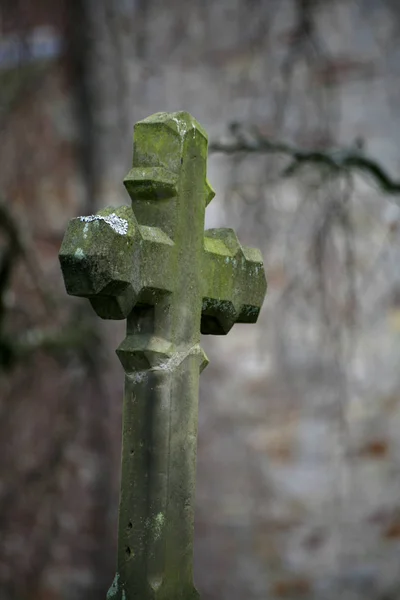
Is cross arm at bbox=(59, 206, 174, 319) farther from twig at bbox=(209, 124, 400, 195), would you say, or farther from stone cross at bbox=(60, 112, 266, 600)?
twig at bbox=(209, 124, 400, 195)

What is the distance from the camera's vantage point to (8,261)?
13.4 feet

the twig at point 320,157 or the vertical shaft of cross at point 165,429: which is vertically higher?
the twig at point 320,157

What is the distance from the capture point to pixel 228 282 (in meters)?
2.26

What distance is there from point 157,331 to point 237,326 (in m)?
2.56

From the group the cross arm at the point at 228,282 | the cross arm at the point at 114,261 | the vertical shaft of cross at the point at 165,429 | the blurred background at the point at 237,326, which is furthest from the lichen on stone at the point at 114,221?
the blurred background at the point at 237,326

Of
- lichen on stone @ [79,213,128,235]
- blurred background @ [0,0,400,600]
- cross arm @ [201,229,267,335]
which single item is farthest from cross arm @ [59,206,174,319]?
blurred background @ [0,0,400,600]

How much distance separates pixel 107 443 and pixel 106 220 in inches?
121

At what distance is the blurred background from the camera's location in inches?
174

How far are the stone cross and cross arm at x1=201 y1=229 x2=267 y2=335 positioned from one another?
0.06 meters

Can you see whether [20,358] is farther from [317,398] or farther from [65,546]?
[317,398]

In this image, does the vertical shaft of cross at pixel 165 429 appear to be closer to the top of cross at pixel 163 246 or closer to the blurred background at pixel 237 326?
the top of cross at pixel 163 246

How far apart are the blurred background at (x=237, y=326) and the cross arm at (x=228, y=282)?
1.77 meters

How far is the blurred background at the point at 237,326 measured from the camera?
14.5 ft

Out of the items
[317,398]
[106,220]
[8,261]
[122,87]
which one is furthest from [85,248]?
[122,87]
